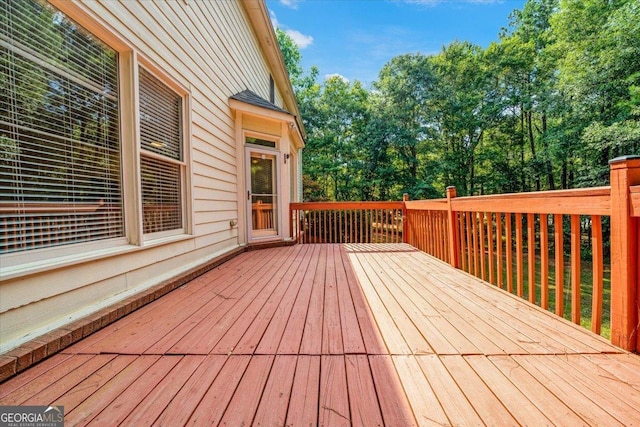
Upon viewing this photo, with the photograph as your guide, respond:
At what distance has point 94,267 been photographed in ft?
6.13

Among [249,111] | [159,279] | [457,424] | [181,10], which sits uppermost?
[181,10]

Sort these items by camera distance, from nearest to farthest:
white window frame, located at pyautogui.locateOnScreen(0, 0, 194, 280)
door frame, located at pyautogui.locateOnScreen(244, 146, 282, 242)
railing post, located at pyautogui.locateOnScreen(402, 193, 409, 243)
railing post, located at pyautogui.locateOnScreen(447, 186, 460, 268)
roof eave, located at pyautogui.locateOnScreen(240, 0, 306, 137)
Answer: white window frame, located at pyautogui.locateOnScreen(0, 0, 194, 280), railing post, located at pyautogui.locateOnScreen(447, 186, 460, 268), door frame, located at pyautogui.locateOnScreen(244, 146, 282, 242), roof eave, located at pyautogui.locateOnScreen(240, 0, 306, 137), railing post, located at pyautogui.locateOnScreen(402, 193, 409, 243)

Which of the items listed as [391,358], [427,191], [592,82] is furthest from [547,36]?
[391,358]

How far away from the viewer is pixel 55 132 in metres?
1.69

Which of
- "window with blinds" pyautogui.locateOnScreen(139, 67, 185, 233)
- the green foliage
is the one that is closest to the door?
"window with blinds" pyautogui.locateOnScreen(139, 67, 185, 233)

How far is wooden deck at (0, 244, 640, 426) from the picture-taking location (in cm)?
108

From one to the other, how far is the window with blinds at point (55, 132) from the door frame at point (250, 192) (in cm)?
253

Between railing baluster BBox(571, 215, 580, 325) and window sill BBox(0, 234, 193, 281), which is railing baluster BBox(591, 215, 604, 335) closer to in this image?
railing baluster BBox(571, 215, 580, 325)

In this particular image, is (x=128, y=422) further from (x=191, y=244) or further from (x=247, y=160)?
(x=247, y=160)

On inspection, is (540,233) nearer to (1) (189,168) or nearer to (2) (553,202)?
(2) (553,202)

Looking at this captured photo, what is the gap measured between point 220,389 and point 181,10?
146 inches

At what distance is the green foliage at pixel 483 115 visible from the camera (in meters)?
8.62

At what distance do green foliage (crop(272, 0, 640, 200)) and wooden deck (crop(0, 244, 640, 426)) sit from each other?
9730mm

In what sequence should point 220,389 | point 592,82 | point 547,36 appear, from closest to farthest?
point 220,389 < point 592,82 < point 547,36
